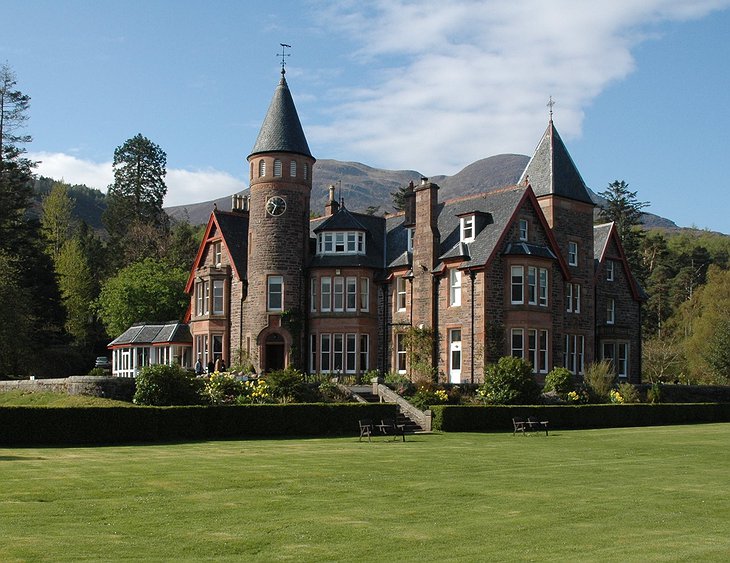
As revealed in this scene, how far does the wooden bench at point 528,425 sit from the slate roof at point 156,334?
962 inches

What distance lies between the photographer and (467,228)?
46.0 m

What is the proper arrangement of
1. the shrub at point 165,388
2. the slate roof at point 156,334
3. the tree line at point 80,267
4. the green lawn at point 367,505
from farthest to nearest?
the tree line at point 80,267
the slate roof at point 156,334
the shrub at point 165,388
the green lawn at point 367,505

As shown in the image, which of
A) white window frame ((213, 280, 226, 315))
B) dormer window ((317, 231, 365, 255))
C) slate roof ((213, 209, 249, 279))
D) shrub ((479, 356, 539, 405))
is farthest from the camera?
white window frame ((213, 280, 226, 315))

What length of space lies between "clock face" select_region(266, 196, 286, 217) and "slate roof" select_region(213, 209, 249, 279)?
3752mm

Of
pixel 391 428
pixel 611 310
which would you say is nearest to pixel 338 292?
pixel 611 310

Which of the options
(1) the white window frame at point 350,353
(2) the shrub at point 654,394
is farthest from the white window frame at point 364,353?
(2) the shrub at point 654,394

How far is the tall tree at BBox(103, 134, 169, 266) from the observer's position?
9094 centimetres

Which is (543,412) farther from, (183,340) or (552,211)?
(183,340)

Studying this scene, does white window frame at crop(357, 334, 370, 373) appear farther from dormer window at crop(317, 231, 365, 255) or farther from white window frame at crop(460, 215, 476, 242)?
white window frame at crop(460, 215, 476, 242)

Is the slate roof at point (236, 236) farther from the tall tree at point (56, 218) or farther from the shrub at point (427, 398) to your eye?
the tall tree at point (56, 218)

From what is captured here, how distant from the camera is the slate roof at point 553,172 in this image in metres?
48.3

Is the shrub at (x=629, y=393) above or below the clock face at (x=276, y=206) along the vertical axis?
below

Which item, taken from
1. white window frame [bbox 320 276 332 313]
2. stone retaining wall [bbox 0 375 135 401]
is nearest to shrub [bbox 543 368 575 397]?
white window frame [bbox 320 276 332 313]

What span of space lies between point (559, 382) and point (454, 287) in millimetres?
6905
